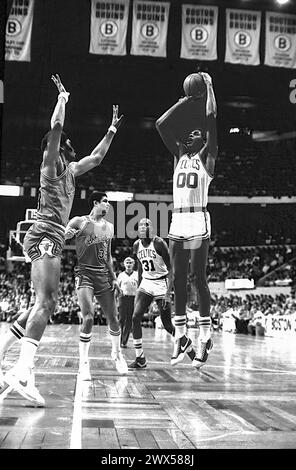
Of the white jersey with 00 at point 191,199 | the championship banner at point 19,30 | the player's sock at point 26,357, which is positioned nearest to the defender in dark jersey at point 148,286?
the white jersey with 00 at point 191,199

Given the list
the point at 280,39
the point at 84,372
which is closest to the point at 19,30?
the point at 280,39

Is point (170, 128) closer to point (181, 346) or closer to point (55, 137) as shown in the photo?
point (55, 137)

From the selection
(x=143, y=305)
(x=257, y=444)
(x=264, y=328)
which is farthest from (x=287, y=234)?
(x=257, y=444)

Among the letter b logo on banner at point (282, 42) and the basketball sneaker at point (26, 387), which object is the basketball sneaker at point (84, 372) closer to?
the basketball sneaker at point (26, 387)

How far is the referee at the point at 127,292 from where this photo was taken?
10.6 meters

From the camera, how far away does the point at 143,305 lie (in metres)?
7.20

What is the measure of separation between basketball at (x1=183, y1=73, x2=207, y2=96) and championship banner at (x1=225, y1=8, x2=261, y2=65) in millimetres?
3026

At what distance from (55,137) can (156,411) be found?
2.22 m

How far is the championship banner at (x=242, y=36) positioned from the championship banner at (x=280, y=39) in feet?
0.70

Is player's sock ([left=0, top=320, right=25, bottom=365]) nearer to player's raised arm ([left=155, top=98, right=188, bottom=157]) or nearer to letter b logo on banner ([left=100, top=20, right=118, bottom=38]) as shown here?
player's raised arm ([left=155, top=98, right=188, bottom=157])

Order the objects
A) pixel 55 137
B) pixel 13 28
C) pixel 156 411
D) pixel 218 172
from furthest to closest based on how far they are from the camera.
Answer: pixel 218 172, pixel 13 28, pixel 55 137, pixel 156 411

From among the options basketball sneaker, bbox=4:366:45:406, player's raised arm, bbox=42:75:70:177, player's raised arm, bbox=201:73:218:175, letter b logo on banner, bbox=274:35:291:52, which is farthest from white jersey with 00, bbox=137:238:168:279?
letter b logo on banner, bbox=274:35:291:52

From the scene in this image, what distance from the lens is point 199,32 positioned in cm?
894

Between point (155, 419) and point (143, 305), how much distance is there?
3268 millimetres
